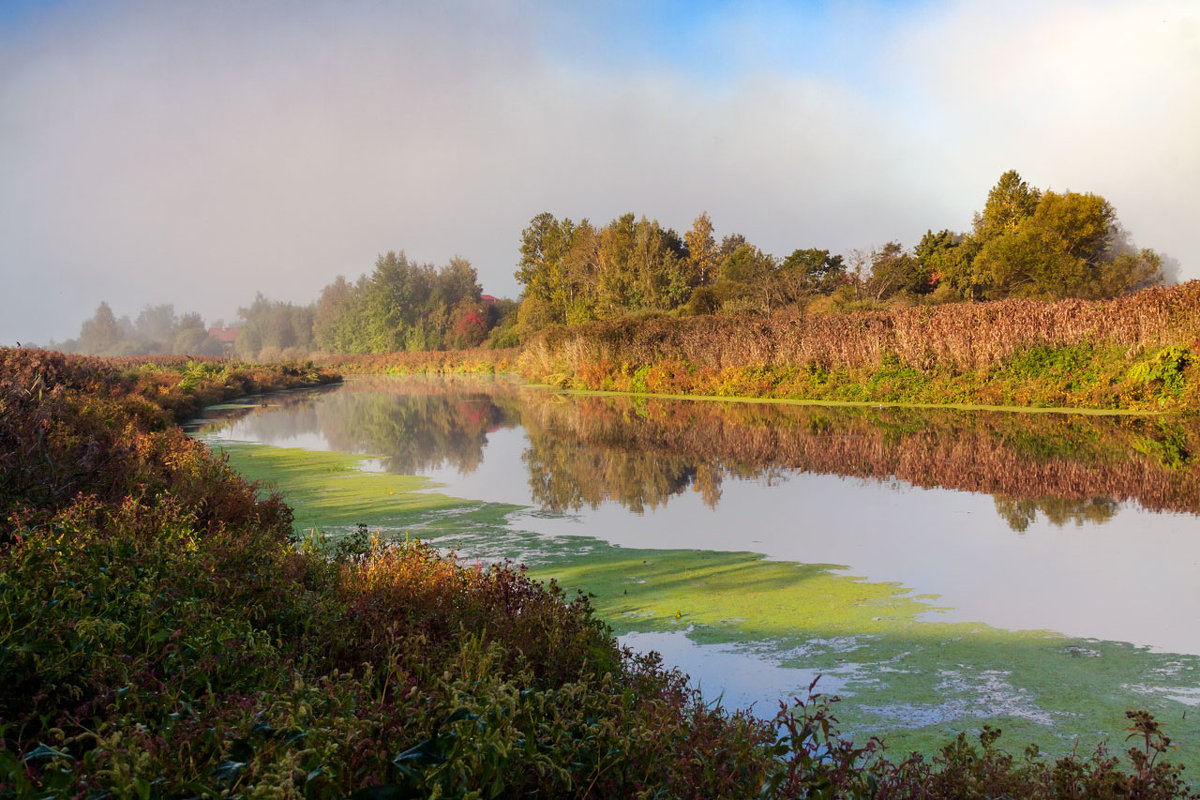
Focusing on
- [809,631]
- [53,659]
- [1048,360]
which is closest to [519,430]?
[1048,360]

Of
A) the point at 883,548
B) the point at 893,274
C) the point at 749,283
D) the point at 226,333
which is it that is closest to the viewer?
the point at 883,548

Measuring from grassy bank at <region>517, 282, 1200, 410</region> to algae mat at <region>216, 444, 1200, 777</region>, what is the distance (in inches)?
593

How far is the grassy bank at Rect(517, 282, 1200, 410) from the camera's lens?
18438mm

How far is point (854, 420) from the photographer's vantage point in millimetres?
19062

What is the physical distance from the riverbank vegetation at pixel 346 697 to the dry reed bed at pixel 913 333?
1890cm

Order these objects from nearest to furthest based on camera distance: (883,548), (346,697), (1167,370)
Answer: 1. (346,697)
2. (883,548)
3. (1167,370)

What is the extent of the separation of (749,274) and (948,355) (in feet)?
82.2

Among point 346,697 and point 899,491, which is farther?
point 899,491

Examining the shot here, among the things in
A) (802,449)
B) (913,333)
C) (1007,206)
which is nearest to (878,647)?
(802,449)

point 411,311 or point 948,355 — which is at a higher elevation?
point 411,311

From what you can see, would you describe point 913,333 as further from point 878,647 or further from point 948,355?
point 878,647

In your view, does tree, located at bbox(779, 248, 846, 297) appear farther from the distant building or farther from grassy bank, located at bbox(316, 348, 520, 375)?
the distant building

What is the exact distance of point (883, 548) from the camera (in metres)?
7.88

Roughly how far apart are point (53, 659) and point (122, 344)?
91904mm
